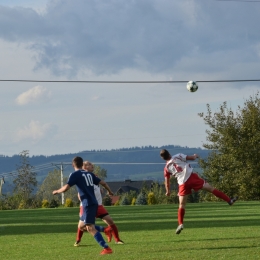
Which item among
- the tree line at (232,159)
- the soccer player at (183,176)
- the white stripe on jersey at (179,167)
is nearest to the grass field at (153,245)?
the soccer player at (183,176)

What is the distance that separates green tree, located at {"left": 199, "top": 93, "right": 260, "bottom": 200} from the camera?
52.2m

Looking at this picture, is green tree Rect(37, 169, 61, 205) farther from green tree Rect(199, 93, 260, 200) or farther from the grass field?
the grass field

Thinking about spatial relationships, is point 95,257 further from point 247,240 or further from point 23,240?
point 23,240

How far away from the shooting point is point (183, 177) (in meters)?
16.0

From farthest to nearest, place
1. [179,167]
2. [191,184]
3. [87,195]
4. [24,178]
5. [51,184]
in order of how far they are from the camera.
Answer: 1. [51,184]
2. [24,178]
3. [191,184]
4. [179,167]
5. [87,195]

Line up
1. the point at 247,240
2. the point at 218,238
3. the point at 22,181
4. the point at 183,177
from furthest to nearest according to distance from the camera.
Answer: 1. the point at 22,181
2. the point at 183,177
3. the point at 218,238
4. the point at 247,240

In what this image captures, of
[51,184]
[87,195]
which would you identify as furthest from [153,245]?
[51,184]

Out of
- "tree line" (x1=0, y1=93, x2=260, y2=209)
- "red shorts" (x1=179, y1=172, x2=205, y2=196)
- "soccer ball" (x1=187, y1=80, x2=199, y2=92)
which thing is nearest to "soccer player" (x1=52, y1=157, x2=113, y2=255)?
"red shorts" (x1=179, y1=172, x2=205, y2=196)

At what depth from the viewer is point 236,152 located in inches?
2076

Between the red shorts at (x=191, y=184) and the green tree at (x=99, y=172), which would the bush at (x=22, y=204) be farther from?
the green tree at (x=99, y=172)

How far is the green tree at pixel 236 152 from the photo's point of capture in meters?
52.2

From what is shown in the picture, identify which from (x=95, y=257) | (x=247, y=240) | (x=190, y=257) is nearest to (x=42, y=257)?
(x=95, y=257)

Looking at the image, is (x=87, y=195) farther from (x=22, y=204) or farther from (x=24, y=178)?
(x=24, y=178)

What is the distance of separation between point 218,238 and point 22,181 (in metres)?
67.6
